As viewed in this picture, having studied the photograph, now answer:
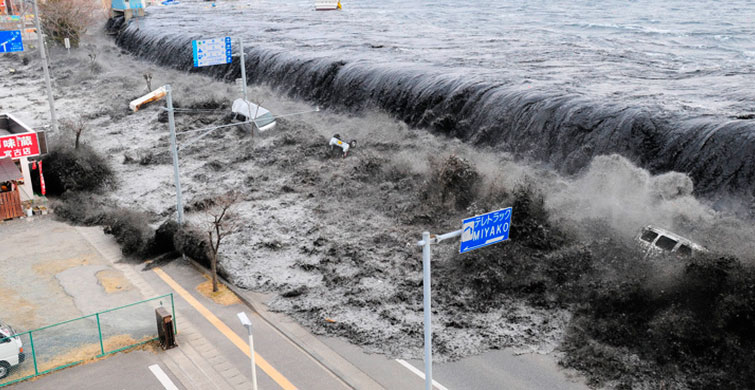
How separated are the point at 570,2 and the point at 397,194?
74401mm

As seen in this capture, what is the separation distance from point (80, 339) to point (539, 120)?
24195 mm

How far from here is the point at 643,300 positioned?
794 inches

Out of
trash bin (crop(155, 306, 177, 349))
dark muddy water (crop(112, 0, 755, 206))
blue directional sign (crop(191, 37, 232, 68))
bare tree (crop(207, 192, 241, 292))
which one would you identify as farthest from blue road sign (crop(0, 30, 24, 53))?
trash bin (crop(155, 306, 177, 349))

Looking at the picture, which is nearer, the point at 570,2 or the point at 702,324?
the point at 702,324

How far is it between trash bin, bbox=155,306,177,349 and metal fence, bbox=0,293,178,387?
1.47 ft

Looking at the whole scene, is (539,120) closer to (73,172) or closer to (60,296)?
(60,296)

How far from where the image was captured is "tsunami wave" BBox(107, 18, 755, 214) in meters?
27.6

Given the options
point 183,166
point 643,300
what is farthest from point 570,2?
point 643,300

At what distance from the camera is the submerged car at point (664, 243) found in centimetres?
2102

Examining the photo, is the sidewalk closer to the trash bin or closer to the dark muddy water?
the trash bin

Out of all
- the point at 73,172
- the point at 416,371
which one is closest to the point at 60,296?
the point at 416,371

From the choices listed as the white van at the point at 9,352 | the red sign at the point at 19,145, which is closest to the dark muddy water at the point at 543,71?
the red sign at the point at 19,145

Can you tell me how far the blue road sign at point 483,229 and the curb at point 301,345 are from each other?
21.0 feet

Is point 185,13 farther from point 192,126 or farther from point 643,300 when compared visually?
point 643,300
